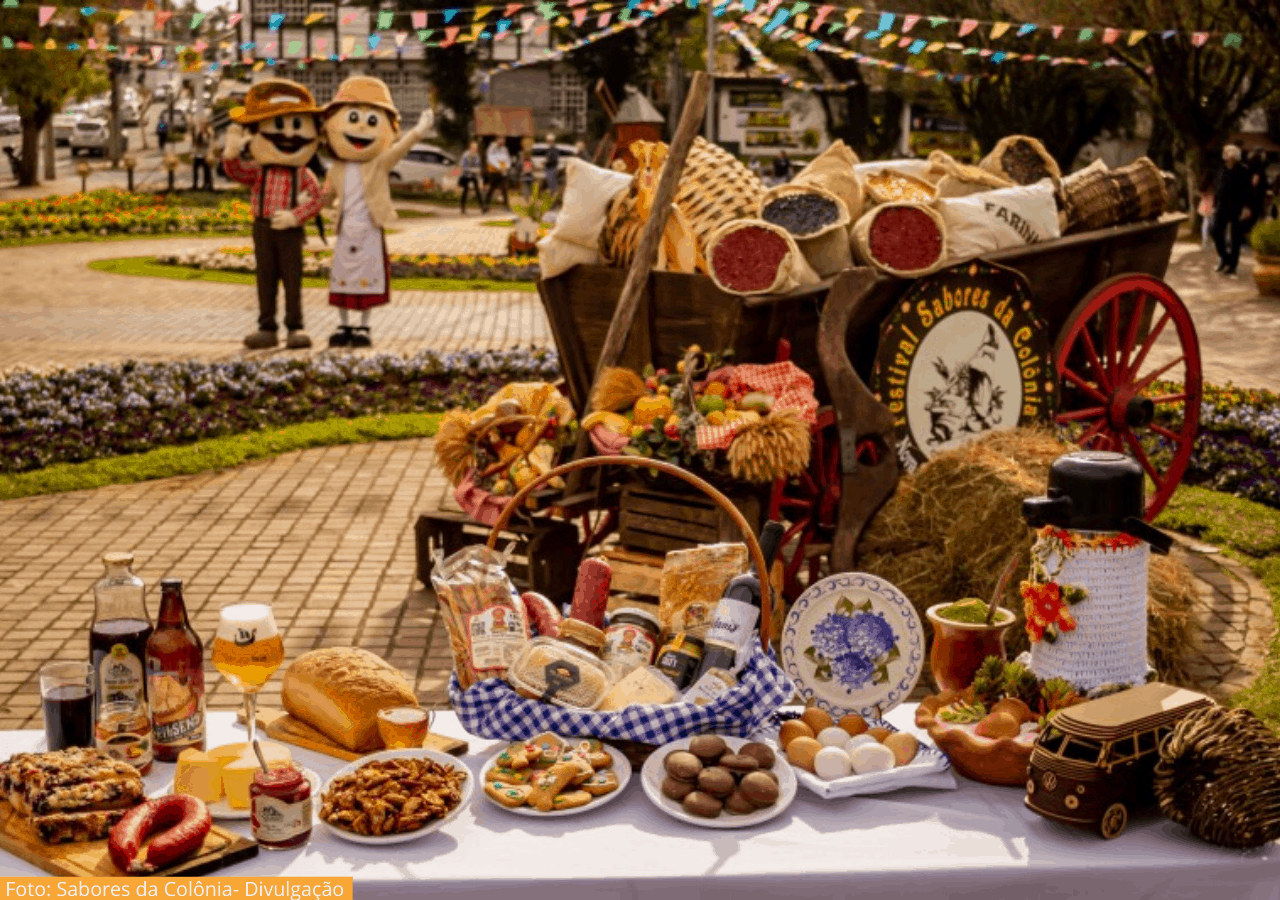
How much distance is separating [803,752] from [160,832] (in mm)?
1287

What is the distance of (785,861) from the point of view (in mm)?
2961

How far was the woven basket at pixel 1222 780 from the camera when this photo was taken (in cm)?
293

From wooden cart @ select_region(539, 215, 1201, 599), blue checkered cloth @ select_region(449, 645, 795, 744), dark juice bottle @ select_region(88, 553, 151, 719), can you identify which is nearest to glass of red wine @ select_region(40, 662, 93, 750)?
dark juice bottle @ select_region(88, 553, 151, 719)

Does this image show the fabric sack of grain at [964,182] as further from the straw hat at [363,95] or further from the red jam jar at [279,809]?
the straw hat at [363,95]

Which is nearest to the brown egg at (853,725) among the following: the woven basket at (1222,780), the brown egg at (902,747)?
the brown egg at (902,747)

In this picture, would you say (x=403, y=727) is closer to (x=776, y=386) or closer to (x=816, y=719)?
(x=816, y=719)

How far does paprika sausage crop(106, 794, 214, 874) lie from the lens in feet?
9.43

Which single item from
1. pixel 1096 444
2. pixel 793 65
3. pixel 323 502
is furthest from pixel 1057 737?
pixel 793 65

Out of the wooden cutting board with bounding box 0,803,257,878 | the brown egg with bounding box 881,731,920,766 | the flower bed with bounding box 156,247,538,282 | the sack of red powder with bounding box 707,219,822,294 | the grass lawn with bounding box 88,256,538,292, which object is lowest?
the grass lawn with bounding box 88,256,538,292

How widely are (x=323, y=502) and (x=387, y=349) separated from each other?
5548mm

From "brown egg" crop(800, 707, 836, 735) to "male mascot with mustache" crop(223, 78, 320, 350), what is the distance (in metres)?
11.3

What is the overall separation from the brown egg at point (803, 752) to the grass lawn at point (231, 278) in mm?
16342

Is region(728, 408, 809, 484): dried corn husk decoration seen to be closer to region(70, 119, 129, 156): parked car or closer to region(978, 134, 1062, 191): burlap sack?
region(978, 134, 1062, 191): burlap sack

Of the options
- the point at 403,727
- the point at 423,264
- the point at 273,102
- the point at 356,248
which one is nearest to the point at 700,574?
the point at 403,727
